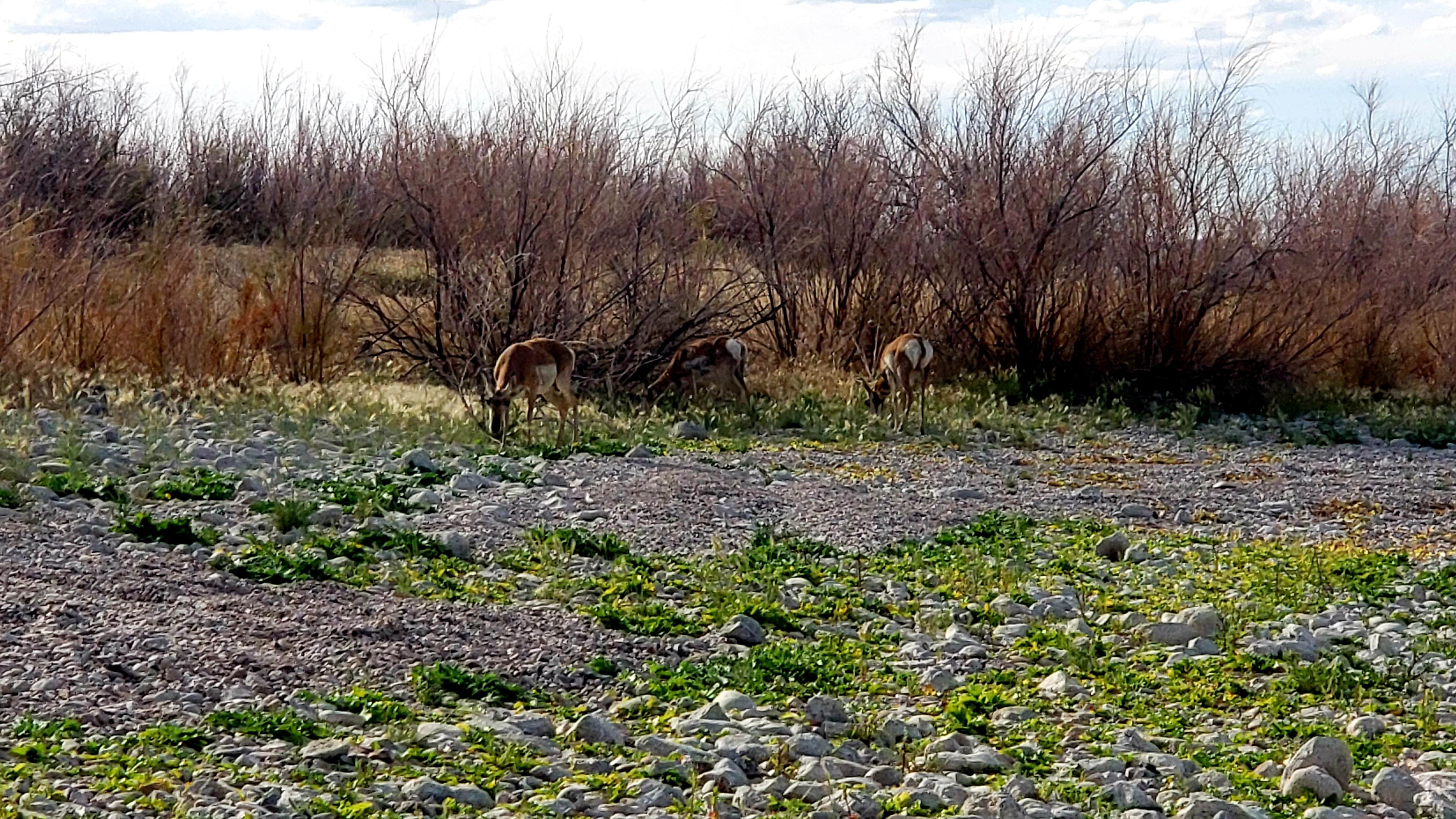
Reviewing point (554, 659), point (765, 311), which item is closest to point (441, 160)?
point (765, 311)

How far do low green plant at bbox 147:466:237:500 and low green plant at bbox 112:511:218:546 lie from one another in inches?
41.2

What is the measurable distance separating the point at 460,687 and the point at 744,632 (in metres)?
1.53

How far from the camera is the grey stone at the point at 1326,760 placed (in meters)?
5.52

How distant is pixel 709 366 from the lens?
673 inches

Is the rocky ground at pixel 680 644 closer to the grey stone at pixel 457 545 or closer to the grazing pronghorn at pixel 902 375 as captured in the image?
the grey stone at pixel 457 545

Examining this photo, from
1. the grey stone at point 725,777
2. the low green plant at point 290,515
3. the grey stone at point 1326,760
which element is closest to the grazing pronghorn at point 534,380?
the low green plant at point 290,515

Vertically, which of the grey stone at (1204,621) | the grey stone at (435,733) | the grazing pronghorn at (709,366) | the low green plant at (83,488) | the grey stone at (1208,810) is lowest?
the grey stone at (435,733)

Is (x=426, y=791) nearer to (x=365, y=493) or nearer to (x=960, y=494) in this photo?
(x=365, y=493)

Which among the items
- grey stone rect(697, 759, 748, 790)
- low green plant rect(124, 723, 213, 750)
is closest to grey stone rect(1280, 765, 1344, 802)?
grey stone rect(697, 759, 748, 790)

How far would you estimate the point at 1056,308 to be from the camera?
19250 millimetres

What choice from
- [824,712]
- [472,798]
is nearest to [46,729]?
[472,798]

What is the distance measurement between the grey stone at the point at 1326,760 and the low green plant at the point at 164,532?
532 cm

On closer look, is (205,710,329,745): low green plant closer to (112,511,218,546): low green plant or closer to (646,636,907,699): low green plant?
(646,636,907,699): low green plant

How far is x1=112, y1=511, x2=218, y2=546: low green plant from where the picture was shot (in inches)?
333
